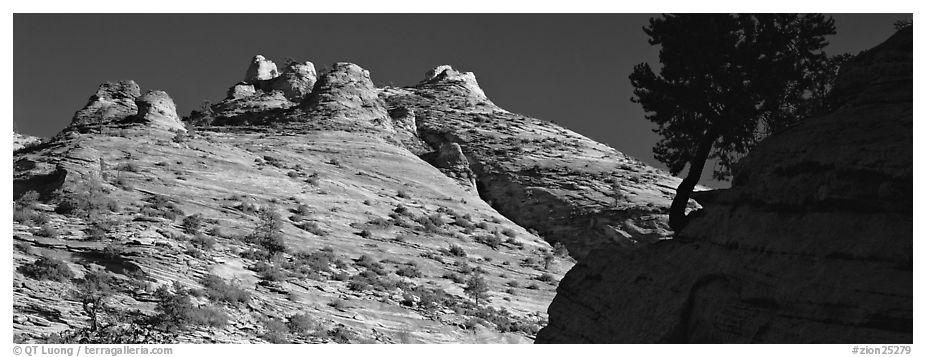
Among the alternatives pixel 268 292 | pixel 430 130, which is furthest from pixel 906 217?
pixel 430 130

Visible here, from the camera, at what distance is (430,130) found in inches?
3014

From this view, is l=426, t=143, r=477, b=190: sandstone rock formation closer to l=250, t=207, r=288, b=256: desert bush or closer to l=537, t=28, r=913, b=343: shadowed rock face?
l=250, t=207, r=288, b=256: desert bush

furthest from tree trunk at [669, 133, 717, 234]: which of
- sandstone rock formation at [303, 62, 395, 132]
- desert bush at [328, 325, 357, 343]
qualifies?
sandstone rock formation at [303, 62, 395, 132]

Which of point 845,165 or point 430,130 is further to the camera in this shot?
point 430,130

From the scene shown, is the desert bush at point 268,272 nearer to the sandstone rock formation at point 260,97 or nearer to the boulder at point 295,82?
the sandstone rock formation at point 260,97

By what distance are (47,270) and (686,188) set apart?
61.0 ft

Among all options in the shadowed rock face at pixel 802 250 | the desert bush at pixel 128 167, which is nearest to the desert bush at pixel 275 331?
the shadowed rock face at pixel 802 250

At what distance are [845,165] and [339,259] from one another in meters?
22.9

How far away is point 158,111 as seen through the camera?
49.2m

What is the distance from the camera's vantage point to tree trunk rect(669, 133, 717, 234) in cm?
1992

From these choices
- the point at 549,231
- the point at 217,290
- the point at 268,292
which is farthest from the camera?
the point at 549,231

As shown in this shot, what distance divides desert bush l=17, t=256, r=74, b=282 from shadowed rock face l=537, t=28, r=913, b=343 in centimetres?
1499

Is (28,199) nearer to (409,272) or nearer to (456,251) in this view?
(409,272)
